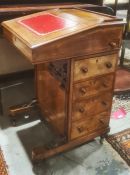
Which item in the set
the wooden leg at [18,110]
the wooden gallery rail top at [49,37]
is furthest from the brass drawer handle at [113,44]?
the wooden leg at [18,110]

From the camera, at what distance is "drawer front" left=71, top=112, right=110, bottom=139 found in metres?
1.59

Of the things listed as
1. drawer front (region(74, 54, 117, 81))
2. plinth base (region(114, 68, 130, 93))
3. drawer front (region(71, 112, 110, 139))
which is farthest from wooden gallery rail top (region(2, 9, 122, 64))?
plinth base (region(114, 68, 130, 93))

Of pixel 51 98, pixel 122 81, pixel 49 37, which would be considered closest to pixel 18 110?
pixel 51 98

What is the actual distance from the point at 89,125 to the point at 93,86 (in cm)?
31

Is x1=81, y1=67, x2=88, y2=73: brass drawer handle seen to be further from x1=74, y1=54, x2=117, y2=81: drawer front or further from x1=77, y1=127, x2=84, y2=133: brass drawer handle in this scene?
x1=77, y1=127, x2=84, y2=133: brass drawer handle

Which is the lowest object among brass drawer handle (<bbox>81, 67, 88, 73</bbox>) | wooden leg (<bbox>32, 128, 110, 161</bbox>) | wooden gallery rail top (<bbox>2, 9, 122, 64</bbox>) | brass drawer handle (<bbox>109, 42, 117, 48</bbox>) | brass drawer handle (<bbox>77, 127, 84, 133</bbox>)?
wooden leg (<bbox>32, 128, 110, 161</bbox>)

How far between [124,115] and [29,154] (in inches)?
38.6

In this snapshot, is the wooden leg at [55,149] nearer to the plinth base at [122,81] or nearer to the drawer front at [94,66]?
the drawer front at [94,66]

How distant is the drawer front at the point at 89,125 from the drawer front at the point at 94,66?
0.35 metres

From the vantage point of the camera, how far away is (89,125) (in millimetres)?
1643

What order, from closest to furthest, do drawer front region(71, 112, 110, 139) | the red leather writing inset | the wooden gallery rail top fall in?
the wooden gallery rail top < the red leather writing inset < drawer front region(71, 112, 110, 139)

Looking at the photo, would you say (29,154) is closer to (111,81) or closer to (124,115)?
(111,81)

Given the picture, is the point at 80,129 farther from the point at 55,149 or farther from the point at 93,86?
the point at 93,86

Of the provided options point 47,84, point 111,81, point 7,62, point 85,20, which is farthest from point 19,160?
point 7,62
